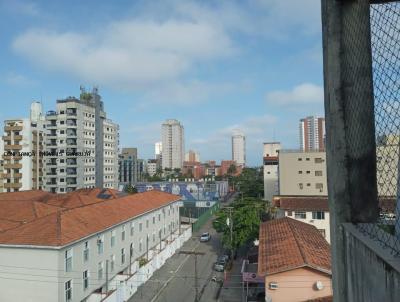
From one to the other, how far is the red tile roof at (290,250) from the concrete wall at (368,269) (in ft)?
28.2

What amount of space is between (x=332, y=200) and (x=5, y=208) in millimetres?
20172

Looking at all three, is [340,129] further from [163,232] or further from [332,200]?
[163,232]

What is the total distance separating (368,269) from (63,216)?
1398 cm

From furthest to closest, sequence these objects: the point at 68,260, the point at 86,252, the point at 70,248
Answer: the point at 86,252
the point at 70,248
the point at 68,260

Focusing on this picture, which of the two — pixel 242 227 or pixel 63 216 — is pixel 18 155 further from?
pixel 242 227

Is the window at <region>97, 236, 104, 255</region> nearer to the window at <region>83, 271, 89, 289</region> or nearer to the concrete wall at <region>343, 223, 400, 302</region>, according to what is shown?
the window at <region>83, 271, 89, 289</region>

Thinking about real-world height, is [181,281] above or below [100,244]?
below

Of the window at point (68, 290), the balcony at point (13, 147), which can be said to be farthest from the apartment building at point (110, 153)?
the window at point (68, 290)

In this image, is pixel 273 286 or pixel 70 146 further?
pixel 70 146

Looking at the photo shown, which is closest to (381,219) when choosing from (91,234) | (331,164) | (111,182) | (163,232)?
(331,164)

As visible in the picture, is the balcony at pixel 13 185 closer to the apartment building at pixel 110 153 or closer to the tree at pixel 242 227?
the apartment building at pixel 110 153

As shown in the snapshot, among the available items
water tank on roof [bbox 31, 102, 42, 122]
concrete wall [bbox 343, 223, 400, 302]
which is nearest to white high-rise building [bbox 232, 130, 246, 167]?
water tank on roof [bbox 31, 102, 42, 122]

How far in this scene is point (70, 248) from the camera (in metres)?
13.1

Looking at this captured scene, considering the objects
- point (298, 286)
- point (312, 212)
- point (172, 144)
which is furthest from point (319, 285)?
point (172, 144)
